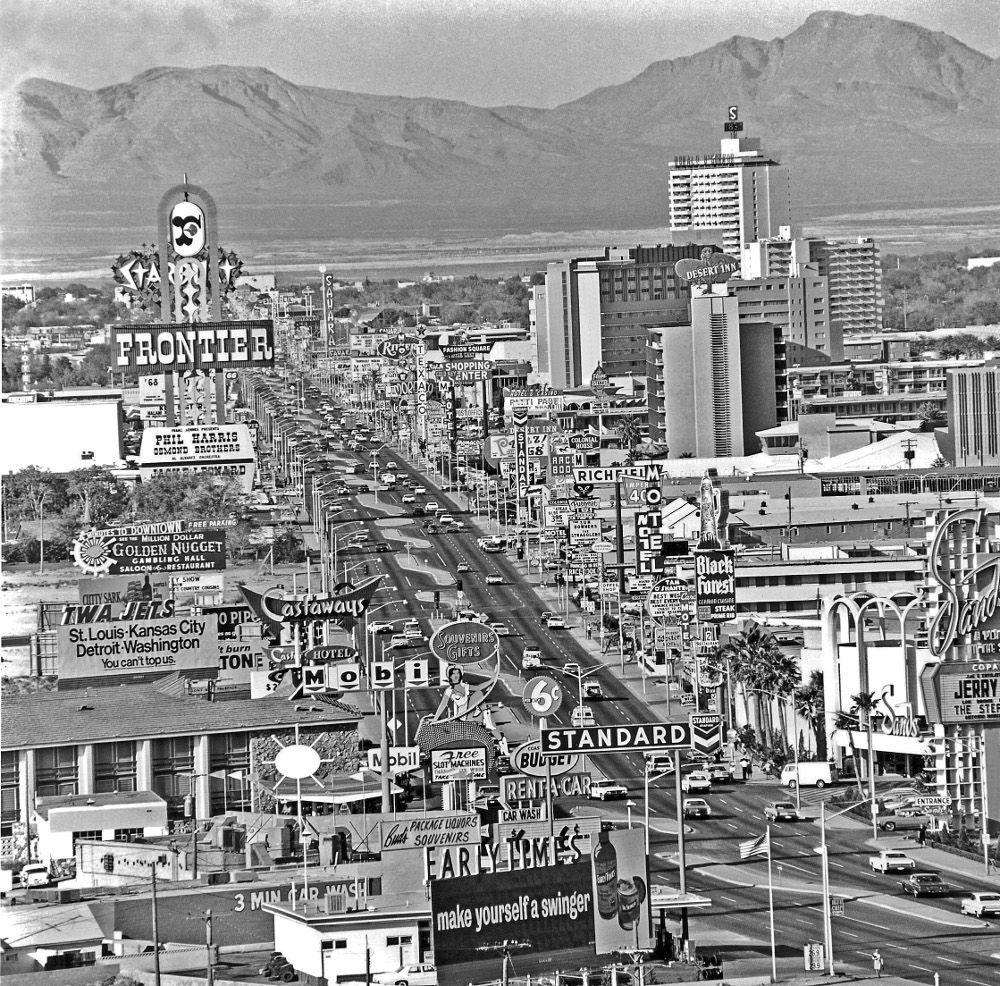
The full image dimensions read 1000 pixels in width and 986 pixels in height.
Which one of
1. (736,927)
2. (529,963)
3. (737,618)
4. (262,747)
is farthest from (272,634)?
(529,963)

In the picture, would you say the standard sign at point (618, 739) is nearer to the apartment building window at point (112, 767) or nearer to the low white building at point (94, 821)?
the low white building at point (94, 821)

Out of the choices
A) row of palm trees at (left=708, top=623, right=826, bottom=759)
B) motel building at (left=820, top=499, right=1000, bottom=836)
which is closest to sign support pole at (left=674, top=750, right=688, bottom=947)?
motel building at (left=820, top=499, right=1000, bottom=836)

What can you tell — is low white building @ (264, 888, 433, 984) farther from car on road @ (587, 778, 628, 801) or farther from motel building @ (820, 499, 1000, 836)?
car on road @ (587, 778, 628, 801)

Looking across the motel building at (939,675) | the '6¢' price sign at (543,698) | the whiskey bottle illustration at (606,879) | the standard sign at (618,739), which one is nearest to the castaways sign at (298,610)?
the '6¢' price sign at (543,698)

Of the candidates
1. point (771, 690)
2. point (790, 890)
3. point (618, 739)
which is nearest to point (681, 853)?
point (790, 890)

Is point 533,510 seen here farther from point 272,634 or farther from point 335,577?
point 272,634

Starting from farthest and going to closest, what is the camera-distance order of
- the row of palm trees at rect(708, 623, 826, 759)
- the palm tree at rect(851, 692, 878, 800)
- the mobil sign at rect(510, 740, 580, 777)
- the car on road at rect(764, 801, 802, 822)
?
1. the row of palm trees at rect(708, 623, 826, 759)
2. the palm tree at rect(851, 692, 878, 800)
3. the car on road at rect(764, 801, 802, 822)
4. the mobil sign at rect(510, 740, 580, 777)
